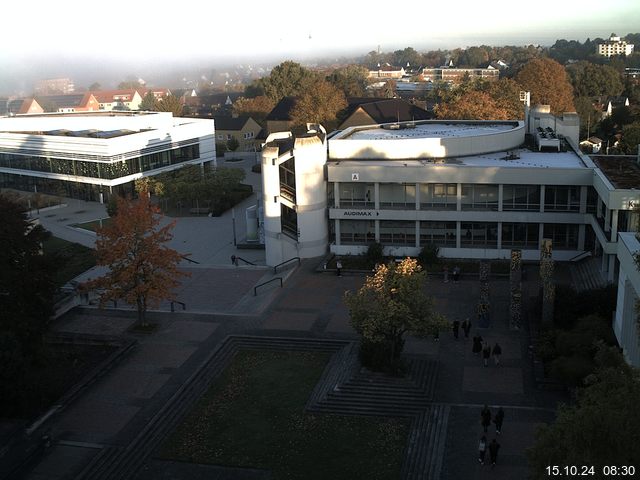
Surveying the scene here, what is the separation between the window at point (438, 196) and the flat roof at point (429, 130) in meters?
7.34

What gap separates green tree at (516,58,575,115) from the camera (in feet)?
266

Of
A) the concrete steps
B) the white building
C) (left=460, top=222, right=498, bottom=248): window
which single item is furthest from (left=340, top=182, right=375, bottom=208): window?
the white building

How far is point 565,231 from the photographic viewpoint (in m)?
38.4

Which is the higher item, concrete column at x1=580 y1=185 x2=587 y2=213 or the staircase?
concrete column at x1=580 y1=185 x2=587 y2=213

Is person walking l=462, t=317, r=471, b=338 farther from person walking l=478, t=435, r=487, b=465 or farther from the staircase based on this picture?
person walking l=478, t=435, r=487, b=465

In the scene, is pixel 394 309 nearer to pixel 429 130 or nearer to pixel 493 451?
pixel 493 451

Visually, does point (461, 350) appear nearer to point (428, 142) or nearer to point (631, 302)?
point (631, 302)

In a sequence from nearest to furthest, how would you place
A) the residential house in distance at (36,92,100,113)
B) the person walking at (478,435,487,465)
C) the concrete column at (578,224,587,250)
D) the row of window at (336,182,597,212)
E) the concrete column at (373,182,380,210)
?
1. the person walking at (478,435,487,465)
2. the concrete column at (578,224,587,250)
3. the row of window at (336,182,597,212)
4. the concrete column at (373,182,380,210)
5. the residential house in distance at (36,92,100,113)

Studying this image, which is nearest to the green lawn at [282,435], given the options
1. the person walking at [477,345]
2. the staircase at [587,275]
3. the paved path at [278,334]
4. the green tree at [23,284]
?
the paved path at [278,334]

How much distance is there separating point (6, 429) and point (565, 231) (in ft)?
94.6

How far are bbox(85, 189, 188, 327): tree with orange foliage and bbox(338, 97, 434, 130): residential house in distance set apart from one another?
165ft

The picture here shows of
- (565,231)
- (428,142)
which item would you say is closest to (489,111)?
(428,142)

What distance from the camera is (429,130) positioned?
5100 centimetres

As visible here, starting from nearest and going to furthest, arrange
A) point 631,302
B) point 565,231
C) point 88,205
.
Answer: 1. point 631,302
2. point 565,231
3. point 88,205
